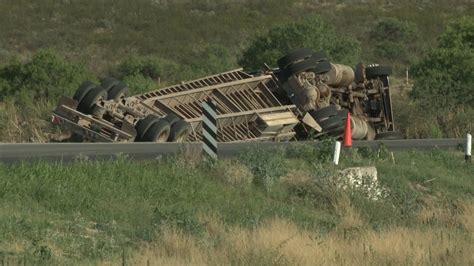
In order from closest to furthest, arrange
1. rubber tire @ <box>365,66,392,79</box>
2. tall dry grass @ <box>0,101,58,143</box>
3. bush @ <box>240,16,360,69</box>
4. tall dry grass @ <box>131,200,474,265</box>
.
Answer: tall dry grass @ <box>131,200,474,265</box> → tall dry grass @ <box>0,101,58,143</box> → rubber tire @ <box>365,66,392,79</box> → bush @ <box>240,16,360,69</box>

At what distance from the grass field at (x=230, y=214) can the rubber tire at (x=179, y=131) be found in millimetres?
4394

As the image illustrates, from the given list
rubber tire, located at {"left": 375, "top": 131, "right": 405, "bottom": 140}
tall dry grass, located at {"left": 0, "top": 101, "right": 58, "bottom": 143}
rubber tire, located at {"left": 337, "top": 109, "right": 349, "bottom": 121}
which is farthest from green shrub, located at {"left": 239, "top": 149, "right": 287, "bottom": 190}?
rubber tire, located at {"left": 375, "top": 131, "right": 405, "bottom": 140}

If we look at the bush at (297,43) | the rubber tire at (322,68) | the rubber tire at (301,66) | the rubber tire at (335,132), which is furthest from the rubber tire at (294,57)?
the bush at (297,43)

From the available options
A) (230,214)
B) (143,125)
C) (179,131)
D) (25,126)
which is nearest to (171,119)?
(179,131)

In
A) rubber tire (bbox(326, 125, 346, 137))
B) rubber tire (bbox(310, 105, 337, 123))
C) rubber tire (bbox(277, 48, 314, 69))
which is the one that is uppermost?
rubber tire (bbox(277, 48, 314, 69))

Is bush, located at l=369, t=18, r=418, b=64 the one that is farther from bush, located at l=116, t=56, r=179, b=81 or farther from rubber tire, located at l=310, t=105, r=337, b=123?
rubber tire, located at l=310, t=105, r=337, b=123

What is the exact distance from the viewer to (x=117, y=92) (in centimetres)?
2308

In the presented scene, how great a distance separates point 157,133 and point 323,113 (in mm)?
5657

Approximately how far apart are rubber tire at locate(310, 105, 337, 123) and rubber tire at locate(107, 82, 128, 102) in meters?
5.66

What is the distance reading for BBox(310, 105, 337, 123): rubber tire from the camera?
25484 mm

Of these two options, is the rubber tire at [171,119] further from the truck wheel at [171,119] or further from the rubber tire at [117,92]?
the rubber tire at [117,92]

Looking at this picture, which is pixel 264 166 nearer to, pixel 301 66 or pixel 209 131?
pixel 209 131

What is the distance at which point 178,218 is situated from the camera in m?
11.7

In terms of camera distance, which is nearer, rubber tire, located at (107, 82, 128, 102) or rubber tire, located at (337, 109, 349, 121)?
rubber tire, located at (107, 82, 128, 102)
